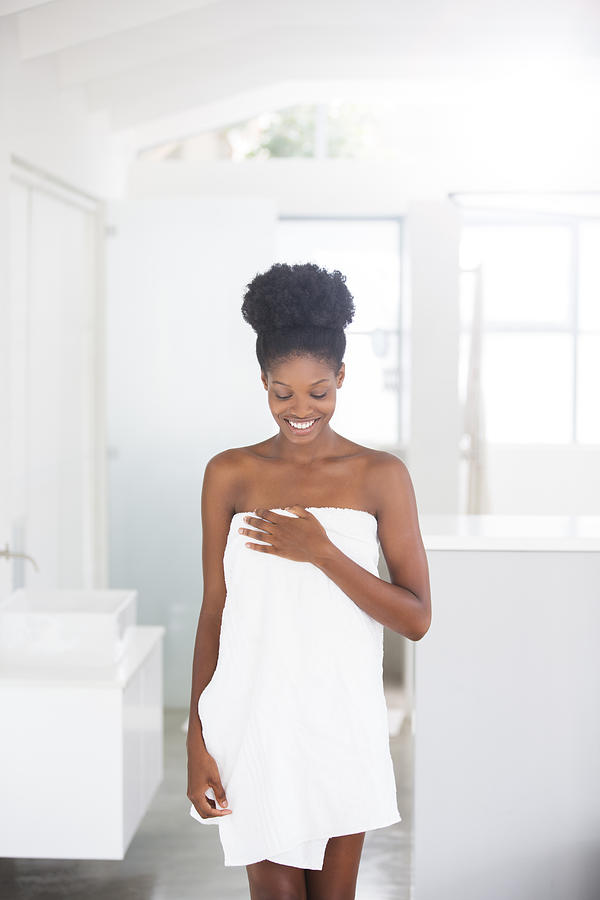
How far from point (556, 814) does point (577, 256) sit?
357 centimetres

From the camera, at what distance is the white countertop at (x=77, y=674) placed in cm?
272

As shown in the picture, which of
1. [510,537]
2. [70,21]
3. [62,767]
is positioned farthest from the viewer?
[70,21]

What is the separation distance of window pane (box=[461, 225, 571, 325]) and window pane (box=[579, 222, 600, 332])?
2.7 inches

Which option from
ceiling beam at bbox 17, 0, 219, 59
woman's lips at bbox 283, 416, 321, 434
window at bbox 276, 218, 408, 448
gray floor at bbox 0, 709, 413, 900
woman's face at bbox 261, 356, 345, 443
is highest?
ceiling beam at bbox 17, 0, 219, 59

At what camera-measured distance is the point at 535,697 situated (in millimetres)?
2232

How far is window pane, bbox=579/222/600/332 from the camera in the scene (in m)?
5.21

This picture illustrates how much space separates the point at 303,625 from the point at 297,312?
44cm

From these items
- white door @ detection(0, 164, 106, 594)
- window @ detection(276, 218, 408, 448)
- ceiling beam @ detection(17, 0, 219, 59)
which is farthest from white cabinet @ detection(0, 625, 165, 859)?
window @ detection(276, 218, 408, 448)

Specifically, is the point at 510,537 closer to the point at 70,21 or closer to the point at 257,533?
the point at 257,533

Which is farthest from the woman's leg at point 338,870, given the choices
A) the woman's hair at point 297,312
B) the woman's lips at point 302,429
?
the woman's hair at point 297,312

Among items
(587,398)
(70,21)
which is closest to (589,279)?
(587,398)

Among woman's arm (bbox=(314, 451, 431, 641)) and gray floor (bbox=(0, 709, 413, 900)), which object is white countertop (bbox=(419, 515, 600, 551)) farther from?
gray floor (bbox=(0, 709, 413, 900))

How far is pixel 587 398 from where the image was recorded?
17.3 feet

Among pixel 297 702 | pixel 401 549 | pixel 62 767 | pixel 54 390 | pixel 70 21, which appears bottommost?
pixel 62 767
